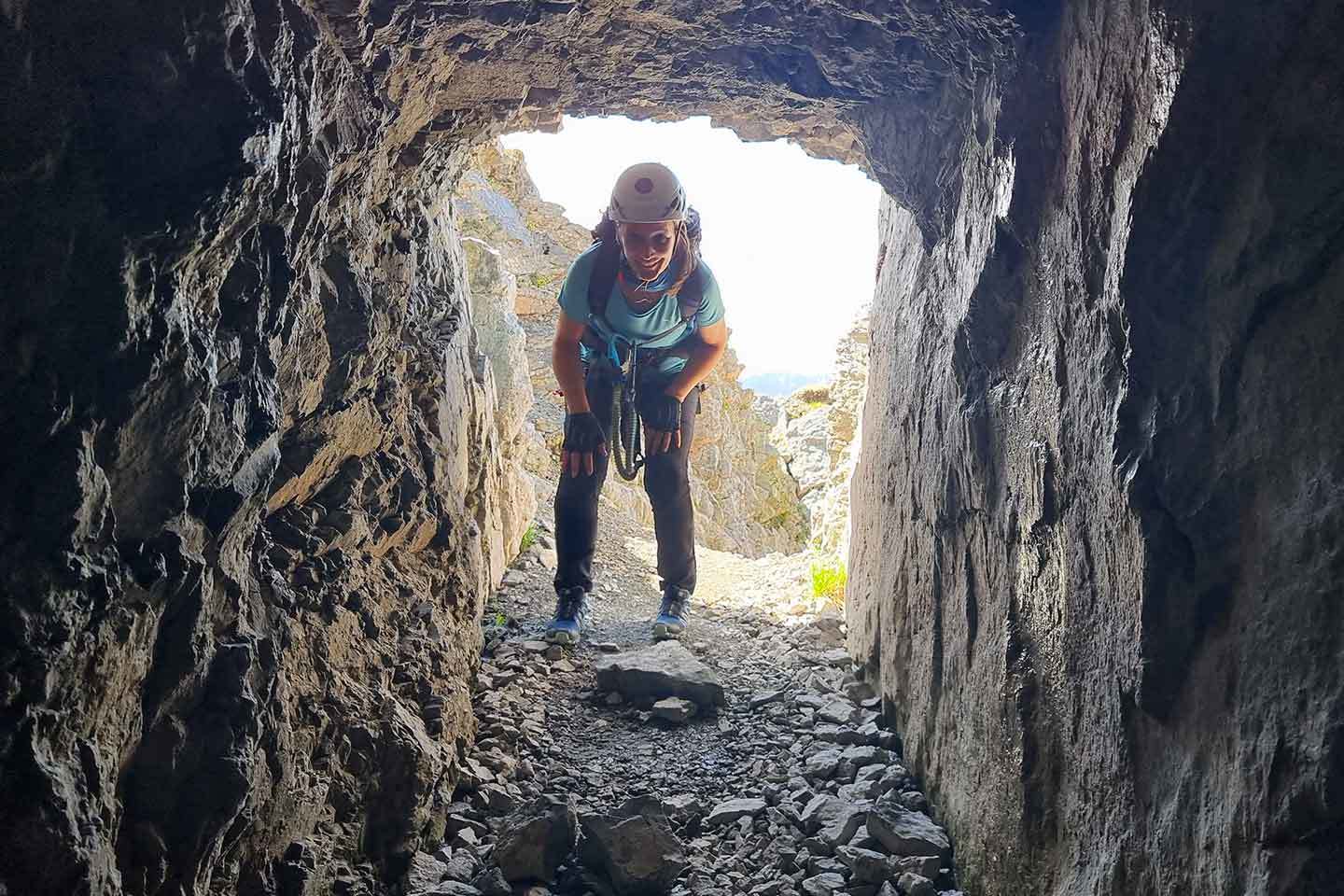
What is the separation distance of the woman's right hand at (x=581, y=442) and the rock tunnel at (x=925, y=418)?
1.49m

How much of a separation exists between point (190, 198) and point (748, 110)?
2519mm

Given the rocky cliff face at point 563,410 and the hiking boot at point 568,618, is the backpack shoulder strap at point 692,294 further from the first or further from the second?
the rocky cliff face at point 563,410

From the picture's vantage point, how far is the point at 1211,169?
4.74ft

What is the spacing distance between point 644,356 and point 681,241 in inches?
25.2

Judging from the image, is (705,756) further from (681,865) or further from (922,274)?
(922,274)

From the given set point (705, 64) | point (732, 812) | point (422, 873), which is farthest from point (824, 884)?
point (705, 64)

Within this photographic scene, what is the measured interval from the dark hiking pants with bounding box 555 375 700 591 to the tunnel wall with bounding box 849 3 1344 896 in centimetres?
224

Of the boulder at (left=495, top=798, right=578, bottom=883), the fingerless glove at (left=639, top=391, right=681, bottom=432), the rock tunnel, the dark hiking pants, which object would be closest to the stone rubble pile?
the boulder at (left=495, top=798, right=578, bottom=883)

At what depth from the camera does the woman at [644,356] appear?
4090 millimetres

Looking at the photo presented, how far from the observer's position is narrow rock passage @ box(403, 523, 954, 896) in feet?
8.48

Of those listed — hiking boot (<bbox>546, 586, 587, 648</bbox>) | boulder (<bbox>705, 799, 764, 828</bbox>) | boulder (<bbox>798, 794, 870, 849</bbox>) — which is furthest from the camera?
hiking boot (<bbox>546, 586, 587, 648</bbox>)

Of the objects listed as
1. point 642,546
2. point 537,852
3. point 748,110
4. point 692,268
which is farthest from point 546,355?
point 537,852

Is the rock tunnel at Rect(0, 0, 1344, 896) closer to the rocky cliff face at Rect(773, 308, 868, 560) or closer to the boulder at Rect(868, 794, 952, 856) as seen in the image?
the boulder at Rect(868, 794, 952, 856)

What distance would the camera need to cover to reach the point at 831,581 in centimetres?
515
